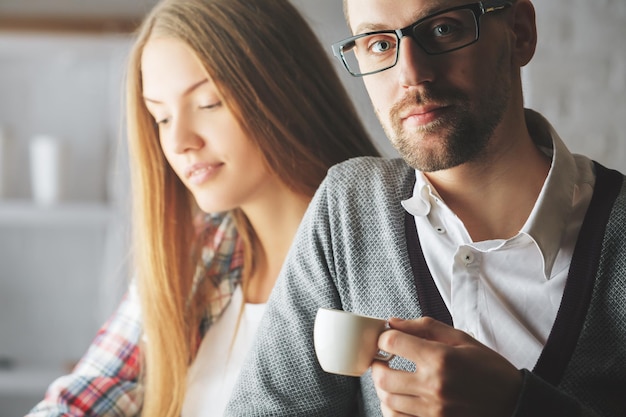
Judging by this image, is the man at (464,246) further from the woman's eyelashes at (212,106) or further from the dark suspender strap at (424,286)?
the woman's eyelashes at (212,106)

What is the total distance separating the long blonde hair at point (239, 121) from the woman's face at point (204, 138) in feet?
0.08

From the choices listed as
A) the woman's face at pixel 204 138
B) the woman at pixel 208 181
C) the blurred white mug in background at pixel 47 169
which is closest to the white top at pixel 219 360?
the woman at pixel 208 181

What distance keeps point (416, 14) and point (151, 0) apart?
2672 millimetres

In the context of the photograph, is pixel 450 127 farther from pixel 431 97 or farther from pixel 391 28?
pixel 391 28

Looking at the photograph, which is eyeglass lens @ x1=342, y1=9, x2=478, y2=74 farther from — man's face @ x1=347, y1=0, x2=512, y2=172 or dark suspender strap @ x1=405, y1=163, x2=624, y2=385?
dark suspender strap @ x1=405, y1=163, x2=624, y2=385

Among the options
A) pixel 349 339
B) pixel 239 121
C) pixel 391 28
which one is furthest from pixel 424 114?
pixel 239 121

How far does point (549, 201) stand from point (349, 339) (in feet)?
1.37

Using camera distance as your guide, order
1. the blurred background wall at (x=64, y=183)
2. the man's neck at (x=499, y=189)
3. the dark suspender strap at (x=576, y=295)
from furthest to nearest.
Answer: the blurred background wall at (x=64, y=183) < the man's neck at (x=499, y=189) < the dark suspender strap at (x=576, y=295)

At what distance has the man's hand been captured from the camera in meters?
0.93

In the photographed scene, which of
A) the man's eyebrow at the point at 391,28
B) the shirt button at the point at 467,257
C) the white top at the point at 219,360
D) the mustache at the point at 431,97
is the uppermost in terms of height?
the man's eyebrow at the point at 391,28

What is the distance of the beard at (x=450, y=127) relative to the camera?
115cm

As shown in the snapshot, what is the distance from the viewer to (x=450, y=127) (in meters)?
1.16

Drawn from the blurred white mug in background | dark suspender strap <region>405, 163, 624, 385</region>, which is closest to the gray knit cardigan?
dark suspender strap <region>405, 163, 624, 385</region>

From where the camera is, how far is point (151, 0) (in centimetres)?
357
